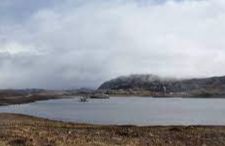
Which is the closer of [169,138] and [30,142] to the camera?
[30,142]

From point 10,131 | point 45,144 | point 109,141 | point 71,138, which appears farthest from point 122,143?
point 10,131

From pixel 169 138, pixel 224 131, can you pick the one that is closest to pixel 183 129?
pixel 224 131

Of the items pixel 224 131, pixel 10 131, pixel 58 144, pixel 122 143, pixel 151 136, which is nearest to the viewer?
pixel 58 144

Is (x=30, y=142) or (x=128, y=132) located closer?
(x=30, y=142)

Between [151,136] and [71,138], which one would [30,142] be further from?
Answer: [151,136]

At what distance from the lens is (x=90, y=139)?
4141cm

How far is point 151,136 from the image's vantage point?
45781 mm

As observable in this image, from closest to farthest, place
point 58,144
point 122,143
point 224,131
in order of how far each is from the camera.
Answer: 1. point 58,144
2. point 122,143
3. point 224,131

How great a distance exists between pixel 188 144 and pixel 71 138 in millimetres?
9568

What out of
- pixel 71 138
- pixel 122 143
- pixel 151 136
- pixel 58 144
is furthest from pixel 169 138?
pixel 58 144

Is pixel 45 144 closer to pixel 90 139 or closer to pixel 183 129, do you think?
pixel 90 139

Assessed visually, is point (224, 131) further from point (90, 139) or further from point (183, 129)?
point (90, 139)

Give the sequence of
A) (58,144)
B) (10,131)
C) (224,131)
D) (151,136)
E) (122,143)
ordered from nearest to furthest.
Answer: (58,144), (122,143), (10,131), (151,136), (224,131)

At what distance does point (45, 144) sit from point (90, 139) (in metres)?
5.74
